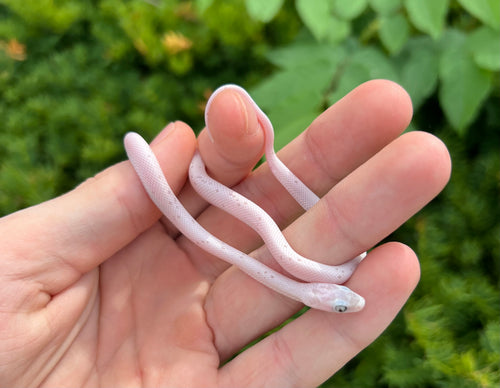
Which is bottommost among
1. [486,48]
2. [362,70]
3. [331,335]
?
[331,335]

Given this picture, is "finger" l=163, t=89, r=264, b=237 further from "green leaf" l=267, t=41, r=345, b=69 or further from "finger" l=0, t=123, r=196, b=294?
"green leaf" l=267, t=41, r=345, b=69

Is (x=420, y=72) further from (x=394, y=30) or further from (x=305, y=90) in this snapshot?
(x=305, y=90)

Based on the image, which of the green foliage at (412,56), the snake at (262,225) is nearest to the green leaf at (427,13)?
the green foliage at (412,56)

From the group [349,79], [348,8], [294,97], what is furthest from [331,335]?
[348,8]

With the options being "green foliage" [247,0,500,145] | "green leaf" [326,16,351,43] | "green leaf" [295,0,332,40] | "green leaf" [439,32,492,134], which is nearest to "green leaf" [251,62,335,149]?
"green foliage" [247,0,500,145]

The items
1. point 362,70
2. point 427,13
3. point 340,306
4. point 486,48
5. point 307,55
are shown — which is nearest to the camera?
point 340,306
